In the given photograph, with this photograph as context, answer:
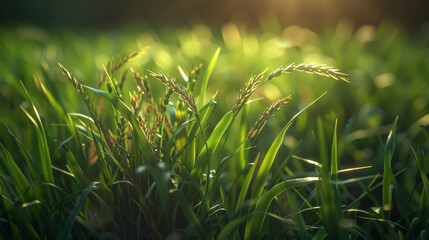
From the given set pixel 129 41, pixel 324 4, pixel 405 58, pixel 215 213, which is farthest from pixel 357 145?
pixel 324 4

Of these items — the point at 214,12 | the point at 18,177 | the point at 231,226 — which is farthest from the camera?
the point at 214,12

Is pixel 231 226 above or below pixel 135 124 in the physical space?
below

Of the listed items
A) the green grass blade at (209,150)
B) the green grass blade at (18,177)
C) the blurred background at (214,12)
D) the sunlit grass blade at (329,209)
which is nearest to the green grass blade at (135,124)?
the green grass blade at (209,150)

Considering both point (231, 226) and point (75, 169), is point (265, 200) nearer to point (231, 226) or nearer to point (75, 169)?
point (231, 226)

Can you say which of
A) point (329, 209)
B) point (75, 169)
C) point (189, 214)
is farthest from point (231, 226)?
point (75, 169)

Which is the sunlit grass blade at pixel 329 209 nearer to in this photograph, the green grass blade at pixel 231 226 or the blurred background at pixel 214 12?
the green grass blade at pixel 231 226

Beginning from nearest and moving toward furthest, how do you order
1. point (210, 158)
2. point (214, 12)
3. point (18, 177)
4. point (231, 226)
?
point (231, 226) < point (18, 177) < point (210, 158) < point (214, 12)

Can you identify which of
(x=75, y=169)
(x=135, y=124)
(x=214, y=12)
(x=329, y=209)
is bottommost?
(x=214, y=12)

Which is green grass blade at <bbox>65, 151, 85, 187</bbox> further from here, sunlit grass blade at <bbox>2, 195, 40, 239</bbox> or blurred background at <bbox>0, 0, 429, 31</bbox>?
blurred background at <bbox>0, 0, 429, 31</bbox>

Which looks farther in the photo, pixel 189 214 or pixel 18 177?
pixel 18 177
